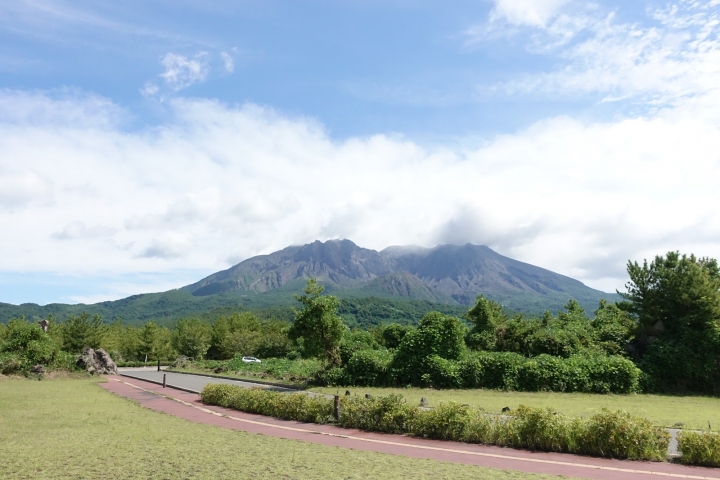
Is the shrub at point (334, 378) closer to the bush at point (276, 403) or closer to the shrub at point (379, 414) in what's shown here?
the bush at point (276, 403)

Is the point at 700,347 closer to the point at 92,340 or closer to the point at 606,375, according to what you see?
the point at 606,375

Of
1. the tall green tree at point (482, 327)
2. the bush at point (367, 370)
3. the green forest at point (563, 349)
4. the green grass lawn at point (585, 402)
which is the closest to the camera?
the green grass lawn at point (585, 402)

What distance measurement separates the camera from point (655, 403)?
A: 18.1 metres

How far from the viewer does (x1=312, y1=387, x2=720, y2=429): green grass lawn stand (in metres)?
14.2

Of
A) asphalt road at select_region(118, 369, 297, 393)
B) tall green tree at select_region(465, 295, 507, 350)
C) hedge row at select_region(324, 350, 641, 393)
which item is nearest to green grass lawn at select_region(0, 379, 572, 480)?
asphalt road at select_region(118, 369, 297, 393)

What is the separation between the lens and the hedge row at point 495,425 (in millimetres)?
9133

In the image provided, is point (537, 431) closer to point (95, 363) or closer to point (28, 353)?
→ point (28, 353)

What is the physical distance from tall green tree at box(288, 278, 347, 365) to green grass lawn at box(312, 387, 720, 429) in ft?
7.07

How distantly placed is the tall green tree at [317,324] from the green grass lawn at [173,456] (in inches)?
412

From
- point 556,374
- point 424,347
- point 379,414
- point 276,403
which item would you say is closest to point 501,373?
point 556,374

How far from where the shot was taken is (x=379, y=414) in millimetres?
12328

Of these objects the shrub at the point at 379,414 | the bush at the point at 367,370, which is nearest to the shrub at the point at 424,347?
the bush at the point at 367,370

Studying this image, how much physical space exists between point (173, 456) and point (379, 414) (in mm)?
5648

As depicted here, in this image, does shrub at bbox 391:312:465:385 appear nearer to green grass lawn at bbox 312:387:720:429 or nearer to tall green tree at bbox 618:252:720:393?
green grass lawn at bbox 312:387:720:429
